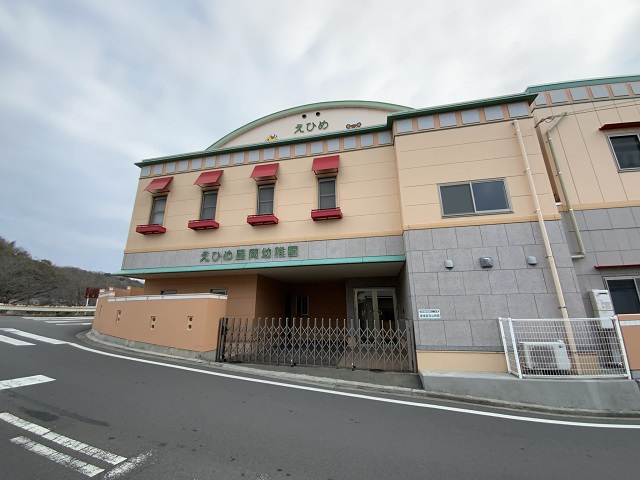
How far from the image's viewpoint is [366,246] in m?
8.60

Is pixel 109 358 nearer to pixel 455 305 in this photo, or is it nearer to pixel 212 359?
pixel 212 359

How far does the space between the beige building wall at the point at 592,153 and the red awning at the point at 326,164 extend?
21.8 ft

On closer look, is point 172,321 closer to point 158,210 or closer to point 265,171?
point 158,210

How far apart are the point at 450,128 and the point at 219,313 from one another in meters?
9.35

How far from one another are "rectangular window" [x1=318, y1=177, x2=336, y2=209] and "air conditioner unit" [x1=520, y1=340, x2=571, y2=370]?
6571 millimetres

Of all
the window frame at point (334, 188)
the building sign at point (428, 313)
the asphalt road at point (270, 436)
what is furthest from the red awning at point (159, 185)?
the building sign at point (428, 313)

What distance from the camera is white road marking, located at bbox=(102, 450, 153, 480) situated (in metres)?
2.52

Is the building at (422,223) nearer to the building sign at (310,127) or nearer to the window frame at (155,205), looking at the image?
the window frame at (155,205)

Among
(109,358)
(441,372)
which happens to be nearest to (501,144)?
(441,372)

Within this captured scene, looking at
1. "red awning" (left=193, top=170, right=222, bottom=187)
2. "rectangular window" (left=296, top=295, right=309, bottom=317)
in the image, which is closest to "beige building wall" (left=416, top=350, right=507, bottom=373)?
"rectangular window" (left=296, top=295, right=309, bottom=317)

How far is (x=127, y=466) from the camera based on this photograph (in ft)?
8.76

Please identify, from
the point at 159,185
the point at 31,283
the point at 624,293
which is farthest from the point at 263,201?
the point at 31,283

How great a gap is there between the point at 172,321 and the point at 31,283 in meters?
35.6

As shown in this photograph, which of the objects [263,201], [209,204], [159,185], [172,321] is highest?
[159,185]
